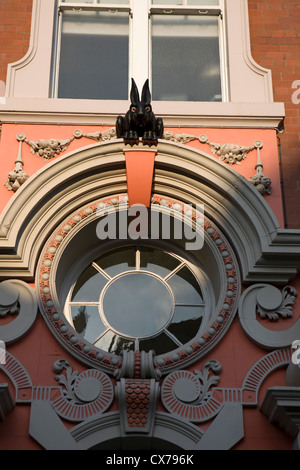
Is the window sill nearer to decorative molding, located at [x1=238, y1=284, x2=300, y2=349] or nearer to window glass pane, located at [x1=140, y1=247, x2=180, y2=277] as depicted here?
window glass pane, located at [x1=140, y1=247, x2=180, y2=277]

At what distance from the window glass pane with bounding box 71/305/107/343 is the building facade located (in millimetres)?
17

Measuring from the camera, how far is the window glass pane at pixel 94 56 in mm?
11078

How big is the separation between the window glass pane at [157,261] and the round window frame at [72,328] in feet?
1.89

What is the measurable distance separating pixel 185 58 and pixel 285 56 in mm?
1268

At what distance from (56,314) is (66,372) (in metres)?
0.65

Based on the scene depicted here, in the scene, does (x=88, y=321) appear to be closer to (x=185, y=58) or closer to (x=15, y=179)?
(x=15, y=179)

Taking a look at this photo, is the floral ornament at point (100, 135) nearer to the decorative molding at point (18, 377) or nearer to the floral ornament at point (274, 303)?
the floral ornament at point (274, 303)

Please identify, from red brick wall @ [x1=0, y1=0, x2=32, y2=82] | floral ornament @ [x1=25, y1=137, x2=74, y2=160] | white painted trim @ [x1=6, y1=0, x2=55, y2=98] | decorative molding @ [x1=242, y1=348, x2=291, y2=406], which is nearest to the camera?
decorative molding @ [x1=242, y1=348, x2=291, y2=406]

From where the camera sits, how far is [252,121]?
411 inches

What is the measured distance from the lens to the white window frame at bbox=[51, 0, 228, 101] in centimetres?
1115

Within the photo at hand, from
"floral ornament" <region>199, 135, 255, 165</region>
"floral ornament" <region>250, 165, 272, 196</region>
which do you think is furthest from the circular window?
"floral ornament" <region>199, 135, 255, 165</region>

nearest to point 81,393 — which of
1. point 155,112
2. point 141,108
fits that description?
point 141,108

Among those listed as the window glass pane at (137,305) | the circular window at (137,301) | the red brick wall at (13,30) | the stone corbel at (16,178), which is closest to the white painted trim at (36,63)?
the red brick wall at (13,30)

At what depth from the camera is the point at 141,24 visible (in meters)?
11.5
